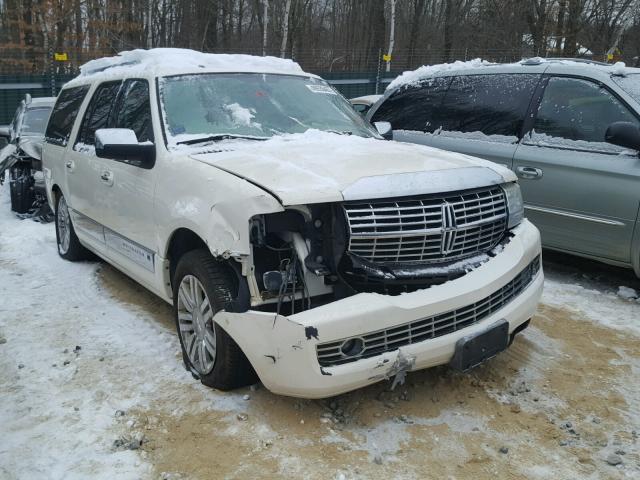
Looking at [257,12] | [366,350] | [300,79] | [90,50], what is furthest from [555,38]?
[366,350]

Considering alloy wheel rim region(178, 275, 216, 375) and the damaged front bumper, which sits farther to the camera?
alloy wheel rim region(178, 275, 216, 375)

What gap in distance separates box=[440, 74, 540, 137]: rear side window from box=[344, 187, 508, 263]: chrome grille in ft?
8.57

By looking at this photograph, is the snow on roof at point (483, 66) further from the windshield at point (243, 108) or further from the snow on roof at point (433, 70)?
the windshield at point (243, 108)

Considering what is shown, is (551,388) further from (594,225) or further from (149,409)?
(149,409)

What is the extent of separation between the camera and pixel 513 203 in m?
3.70

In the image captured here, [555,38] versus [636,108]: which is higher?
[555,38]

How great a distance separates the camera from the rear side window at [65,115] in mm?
5602

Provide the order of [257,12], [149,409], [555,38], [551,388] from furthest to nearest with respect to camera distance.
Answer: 1. [257,12]
2. [555,38]
3. [551,388]
4. [149,409]

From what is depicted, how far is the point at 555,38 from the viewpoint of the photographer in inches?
890

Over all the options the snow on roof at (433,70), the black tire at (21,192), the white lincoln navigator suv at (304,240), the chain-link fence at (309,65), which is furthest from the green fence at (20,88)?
the white lincoln navigator suv at (304,240)

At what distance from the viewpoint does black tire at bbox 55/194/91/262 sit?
19.4 ft

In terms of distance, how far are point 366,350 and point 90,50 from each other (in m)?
26.6

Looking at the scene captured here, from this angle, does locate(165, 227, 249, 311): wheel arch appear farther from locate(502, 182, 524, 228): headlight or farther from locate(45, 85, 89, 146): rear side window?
locate(45, 85, 89, 146): rear side window

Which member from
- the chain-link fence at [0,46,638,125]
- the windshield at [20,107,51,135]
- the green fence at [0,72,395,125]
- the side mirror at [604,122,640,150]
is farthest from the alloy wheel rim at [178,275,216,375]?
the chain-link fence at [0,46,638,125]
